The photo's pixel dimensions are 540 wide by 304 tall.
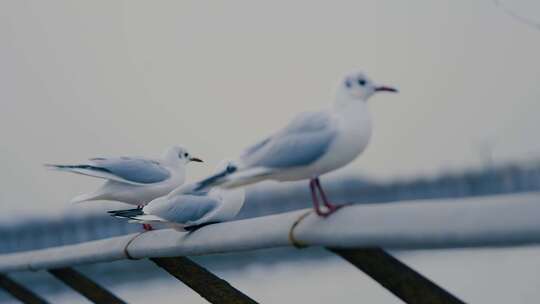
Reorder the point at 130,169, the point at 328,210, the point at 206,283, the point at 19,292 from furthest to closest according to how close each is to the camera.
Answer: the point at 19,292
the point at 130,169
the point at 206,283
the point at 328,210

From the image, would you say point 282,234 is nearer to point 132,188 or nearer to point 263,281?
point 132,188

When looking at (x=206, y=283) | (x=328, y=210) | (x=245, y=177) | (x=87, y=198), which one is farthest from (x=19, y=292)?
(x=328, y=210)

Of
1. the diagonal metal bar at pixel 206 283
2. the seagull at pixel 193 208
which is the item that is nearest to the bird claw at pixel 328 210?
the diagonal metal bar at pixel 206 283

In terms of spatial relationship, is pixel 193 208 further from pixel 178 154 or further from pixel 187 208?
pixel 178 154

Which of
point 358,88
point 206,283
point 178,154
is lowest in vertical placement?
point 206,283

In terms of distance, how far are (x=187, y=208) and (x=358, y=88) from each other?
2.40 ft

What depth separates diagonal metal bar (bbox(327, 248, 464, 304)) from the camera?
4.95ft

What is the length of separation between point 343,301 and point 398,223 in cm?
927

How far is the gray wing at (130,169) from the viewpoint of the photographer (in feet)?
9.80

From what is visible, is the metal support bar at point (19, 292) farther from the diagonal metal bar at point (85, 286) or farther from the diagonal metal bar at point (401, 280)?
the diagonal metal bar at point (401, 280)

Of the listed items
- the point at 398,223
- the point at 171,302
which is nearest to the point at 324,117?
the point at 398,223

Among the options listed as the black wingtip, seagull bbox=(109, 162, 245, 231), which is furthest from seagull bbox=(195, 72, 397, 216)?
the black wingtip

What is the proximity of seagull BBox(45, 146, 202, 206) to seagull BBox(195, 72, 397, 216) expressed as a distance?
3.81 feet

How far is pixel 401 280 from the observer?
4.99ft
